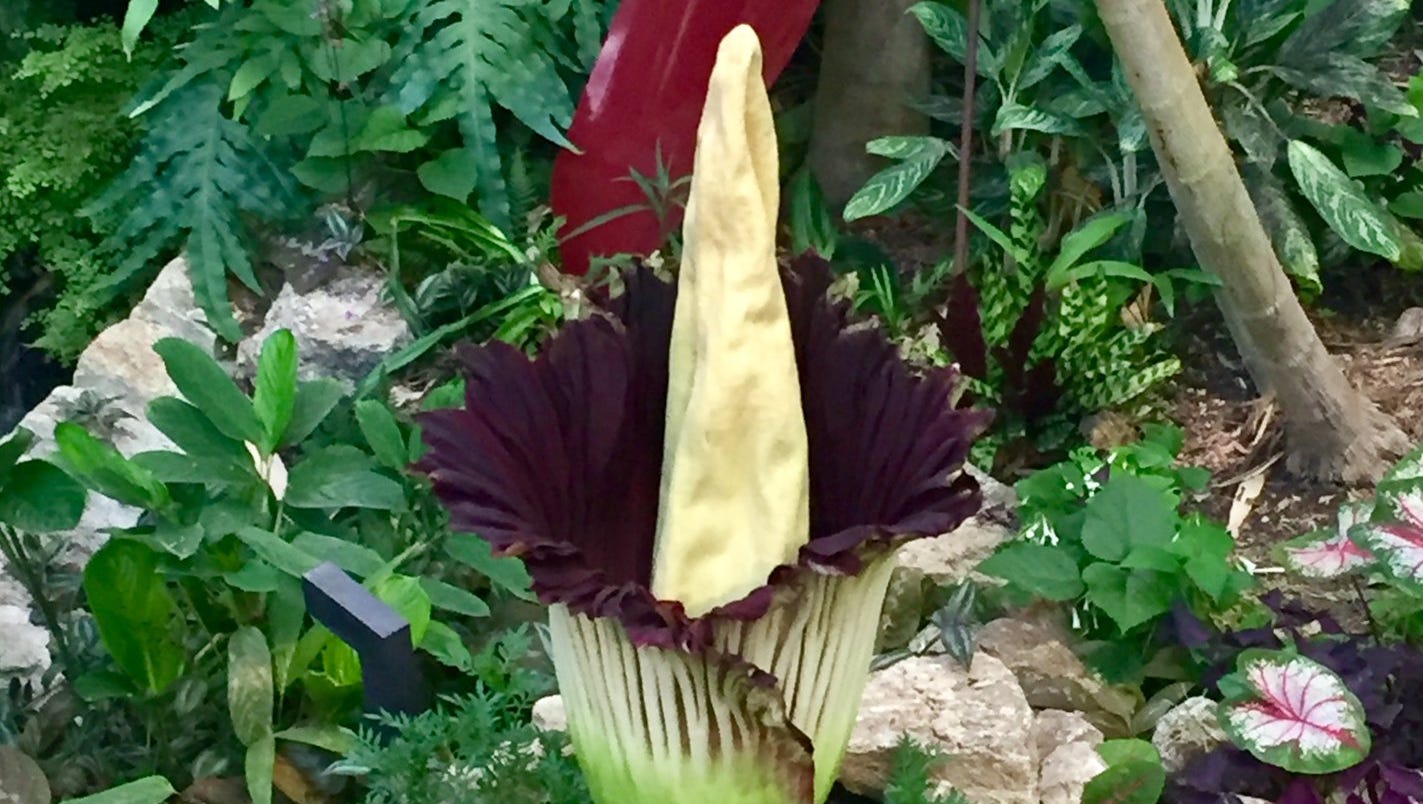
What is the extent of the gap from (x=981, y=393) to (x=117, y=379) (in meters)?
1.19

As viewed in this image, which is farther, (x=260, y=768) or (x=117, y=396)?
(x=117, y=396)

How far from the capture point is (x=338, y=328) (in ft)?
6.35

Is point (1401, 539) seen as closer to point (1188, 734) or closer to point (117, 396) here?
point (1188, 734)

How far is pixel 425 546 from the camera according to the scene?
143 cm

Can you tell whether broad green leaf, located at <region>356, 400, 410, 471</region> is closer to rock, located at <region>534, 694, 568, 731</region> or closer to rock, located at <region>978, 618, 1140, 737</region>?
rock, located at <region>534, 694, 568, 731</region>

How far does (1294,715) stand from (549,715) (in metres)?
0.66

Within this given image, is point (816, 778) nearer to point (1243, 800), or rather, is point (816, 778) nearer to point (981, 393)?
point (1243, 800)

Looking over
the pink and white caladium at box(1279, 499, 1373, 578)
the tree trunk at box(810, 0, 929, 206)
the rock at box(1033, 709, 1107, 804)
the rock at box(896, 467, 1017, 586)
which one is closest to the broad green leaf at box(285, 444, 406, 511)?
the rock at box(896, 467, 1017, 586)

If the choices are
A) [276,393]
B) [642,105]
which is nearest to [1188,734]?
[276,393]

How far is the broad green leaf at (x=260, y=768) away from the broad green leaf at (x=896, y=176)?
1.15 meters

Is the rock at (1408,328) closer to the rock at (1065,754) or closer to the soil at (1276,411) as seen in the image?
the soil at (1276,411)

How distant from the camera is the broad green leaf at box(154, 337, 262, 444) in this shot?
4.14 ft

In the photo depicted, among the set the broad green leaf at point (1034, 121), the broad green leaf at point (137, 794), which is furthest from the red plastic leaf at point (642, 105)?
the broad green leaf at point (137, 794)

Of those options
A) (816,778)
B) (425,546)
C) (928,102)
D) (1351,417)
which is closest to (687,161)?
(928,102)
